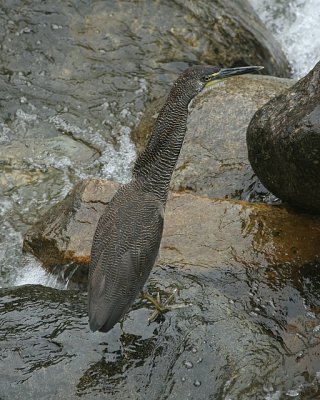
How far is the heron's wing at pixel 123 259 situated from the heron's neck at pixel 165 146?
21 cm

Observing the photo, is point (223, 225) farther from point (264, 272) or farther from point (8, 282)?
point (8, 282)

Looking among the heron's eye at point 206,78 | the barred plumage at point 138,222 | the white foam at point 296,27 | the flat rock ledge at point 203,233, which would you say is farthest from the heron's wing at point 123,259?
the white foam at point 296,27

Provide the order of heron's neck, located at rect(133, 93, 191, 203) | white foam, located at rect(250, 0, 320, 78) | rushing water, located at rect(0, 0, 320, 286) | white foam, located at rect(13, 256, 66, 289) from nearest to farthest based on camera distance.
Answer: heron's neck, located at rect(133, 93, 191, 203) → white foam, located at rect(13, 256, 66, 289) → rushing water, located at rect(0, 0, 320, 286) → white foam, located at rect(250, 0, 320, 78)

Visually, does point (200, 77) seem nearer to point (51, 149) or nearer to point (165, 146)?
point (165, 146)

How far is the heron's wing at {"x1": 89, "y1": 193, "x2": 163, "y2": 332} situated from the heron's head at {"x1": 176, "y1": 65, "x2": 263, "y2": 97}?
0.89m

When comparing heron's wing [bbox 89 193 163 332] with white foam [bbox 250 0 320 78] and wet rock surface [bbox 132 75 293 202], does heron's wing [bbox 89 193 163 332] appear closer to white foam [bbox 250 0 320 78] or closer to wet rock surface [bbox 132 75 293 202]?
wet rock surface [bbox 132 75 293 202]

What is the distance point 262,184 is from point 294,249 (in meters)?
1.11

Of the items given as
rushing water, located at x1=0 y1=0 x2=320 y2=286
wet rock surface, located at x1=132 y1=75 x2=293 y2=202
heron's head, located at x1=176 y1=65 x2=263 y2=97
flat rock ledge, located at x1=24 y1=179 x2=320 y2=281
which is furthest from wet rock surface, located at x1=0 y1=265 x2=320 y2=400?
rushing water, located at x1=0 y1=0 x2=320 y2=286

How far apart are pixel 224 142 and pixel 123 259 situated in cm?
277

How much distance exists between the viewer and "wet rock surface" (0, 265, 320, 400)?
15.2 feet

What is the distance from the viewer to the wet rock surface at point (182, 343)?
464cm

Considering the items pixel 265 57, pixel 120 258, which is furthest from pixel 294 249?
pixel 265 57

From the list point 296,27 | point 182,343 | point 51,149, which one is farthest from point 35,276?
point 296,27

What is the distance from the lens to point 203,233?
233 inches
